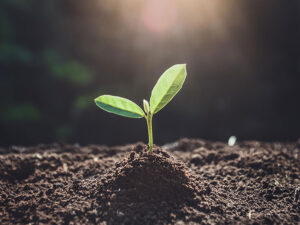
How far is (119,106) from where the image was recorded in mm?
1391

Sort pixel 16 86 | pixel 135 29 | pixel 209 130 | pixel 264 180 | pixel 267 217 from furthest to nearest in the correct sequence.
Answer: pixel 16 86
pixel 135 29
pixel 209 130
pixel 264 180
pixel 267 217

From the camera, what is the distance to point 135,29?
428 centimetres

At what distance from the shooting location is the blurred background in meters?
3.87

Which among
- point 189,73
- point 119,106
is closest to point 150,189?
point 119,106

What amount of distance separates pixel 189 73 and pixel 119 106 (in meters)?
2.78

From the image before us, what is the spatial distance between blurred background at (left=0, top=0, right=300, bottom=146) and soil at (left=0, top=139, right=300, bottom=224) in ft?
6.22

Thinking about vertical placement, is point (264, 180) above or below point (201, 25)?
below

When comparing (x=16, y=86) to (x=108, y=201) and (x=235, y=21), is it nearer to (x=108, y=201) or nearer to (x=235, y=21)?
(x=235, y=21)

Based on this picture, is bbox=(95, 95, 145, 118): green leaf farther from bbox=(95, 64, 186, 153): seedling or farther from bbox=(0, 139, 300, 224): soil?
bbox=(0, 139, 300, 224): soil

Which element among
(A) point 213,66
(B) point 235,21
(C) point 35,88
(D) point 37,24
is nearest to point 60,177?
(A) point 213,66

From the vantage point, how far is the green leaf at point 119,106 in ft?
4.53

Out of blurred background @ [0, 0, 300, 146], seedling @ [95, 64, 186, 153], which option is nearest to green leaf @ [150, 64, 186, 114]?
seedling @ [95, 64, 186, 153]

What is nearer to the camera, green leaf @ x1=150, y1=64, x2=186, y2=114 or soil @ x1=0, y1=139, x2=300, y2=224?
soil @ x1=0, y1=139, x2=300, y2=224

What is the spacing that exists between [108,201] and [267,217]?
61 cm
